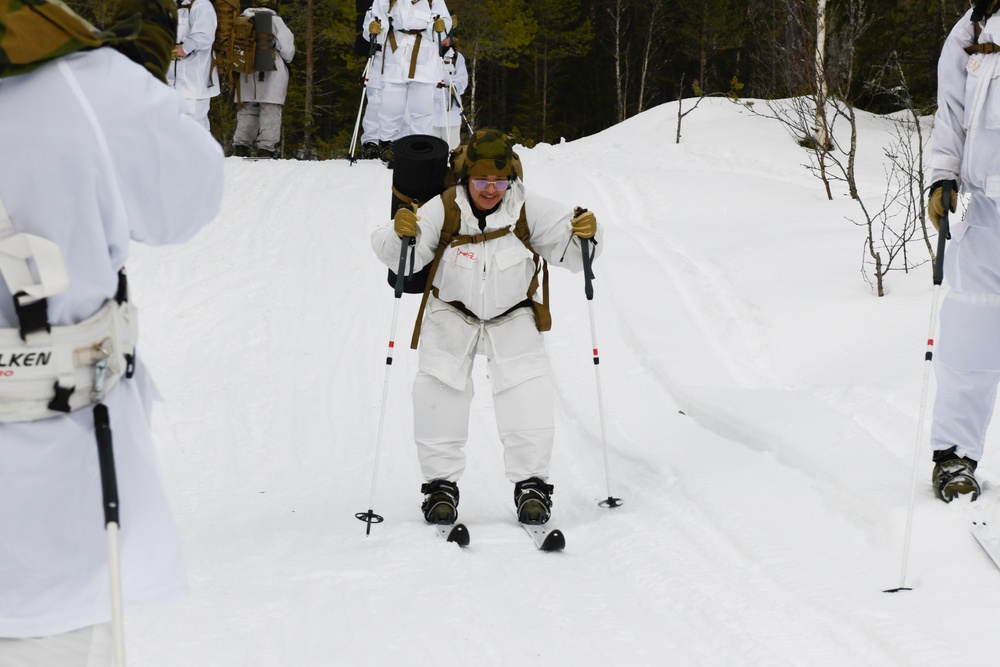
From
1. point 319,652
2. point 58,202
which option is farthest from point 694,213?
point 58,202

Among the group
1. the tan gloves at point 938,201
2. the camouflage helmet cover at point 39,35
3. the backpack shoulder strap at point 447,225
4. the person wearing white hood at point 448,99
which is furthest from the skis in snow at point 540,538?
the person wearing white hood at point 448,99

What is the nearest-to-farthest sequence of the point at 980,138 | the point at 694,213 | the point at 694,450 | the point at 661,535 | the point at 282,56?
the point at 980,138, the point at 661,535, the point at 694,450, the point at 694,213, the point at 282,56

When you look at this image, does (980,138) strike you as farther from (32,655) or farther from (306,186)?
(306,186)

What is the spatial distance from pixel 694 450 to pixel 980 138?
1978 millimetres

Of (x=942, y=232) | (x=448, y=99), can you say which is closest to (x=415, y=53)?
(x=448, y=99)

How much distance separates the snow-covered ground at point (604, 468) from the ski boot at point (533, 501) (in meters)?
0.12

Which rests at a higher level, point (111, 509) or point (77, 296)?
point (77, 296)

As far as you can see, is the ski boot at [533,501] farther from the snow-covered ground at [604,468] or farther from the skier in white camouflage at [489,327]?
the snow-covered ground at [604,468]

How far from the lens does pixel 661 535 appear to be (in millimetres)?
4305

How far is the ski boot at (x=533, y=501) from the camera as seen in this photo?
4.52 meters

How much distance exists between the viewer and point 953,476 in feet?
12.8

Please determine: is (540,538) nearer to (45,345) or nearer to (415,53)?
(45,345)

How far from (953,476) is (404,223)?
2.25 meters

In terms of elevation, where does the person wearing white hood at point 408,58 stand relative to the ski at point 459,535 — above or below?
above
